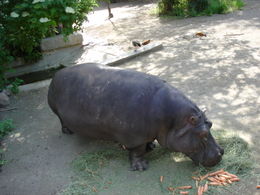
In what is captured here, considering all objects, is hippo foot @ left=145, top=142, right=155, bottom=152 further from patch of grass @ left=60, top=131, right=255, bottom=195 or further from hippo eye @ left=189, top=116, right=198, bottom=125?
hippo eye @ left=189, top=116, right=198, bottom=125

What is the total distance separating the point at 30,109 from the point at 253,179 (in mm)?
3978

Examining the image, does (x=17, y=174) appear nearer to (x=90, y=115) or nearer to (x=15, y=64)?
(x=90, y=115)

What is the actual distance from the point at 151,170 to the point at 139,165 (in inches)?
6.0

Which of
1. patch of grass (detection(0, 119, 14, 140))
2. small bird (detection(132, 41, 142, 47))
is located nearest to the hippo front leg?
patch of grass (detection(0, 119, 14, 140))

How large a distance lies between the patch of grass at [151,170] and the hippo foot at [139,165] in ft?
0.16

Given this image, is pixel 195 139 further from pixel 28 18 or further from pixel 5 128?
pixel 28 18

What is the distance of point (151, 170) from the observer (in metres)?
3.60

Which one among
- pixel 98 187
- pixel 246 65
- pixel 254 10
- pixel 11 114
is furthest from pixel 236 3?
pixel 98 187

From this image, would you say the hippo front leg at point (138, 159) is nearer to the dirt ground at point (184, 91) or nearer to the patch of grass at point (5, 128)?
the dirt ground at point (184, 91)

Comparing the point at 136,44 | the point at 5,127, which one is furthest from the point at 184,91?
the point at 136,44

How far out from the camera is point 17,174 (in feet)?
12.7

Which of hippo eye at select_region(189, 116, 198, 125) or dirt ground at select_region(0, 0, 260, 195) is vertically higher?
hippo eye at select_region(189, 116, 198, 125)

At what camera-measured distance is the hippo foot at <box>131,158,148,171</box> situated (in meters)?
3.61

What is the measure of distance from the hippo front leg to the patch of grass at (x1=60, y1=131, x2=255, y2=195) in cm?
6
